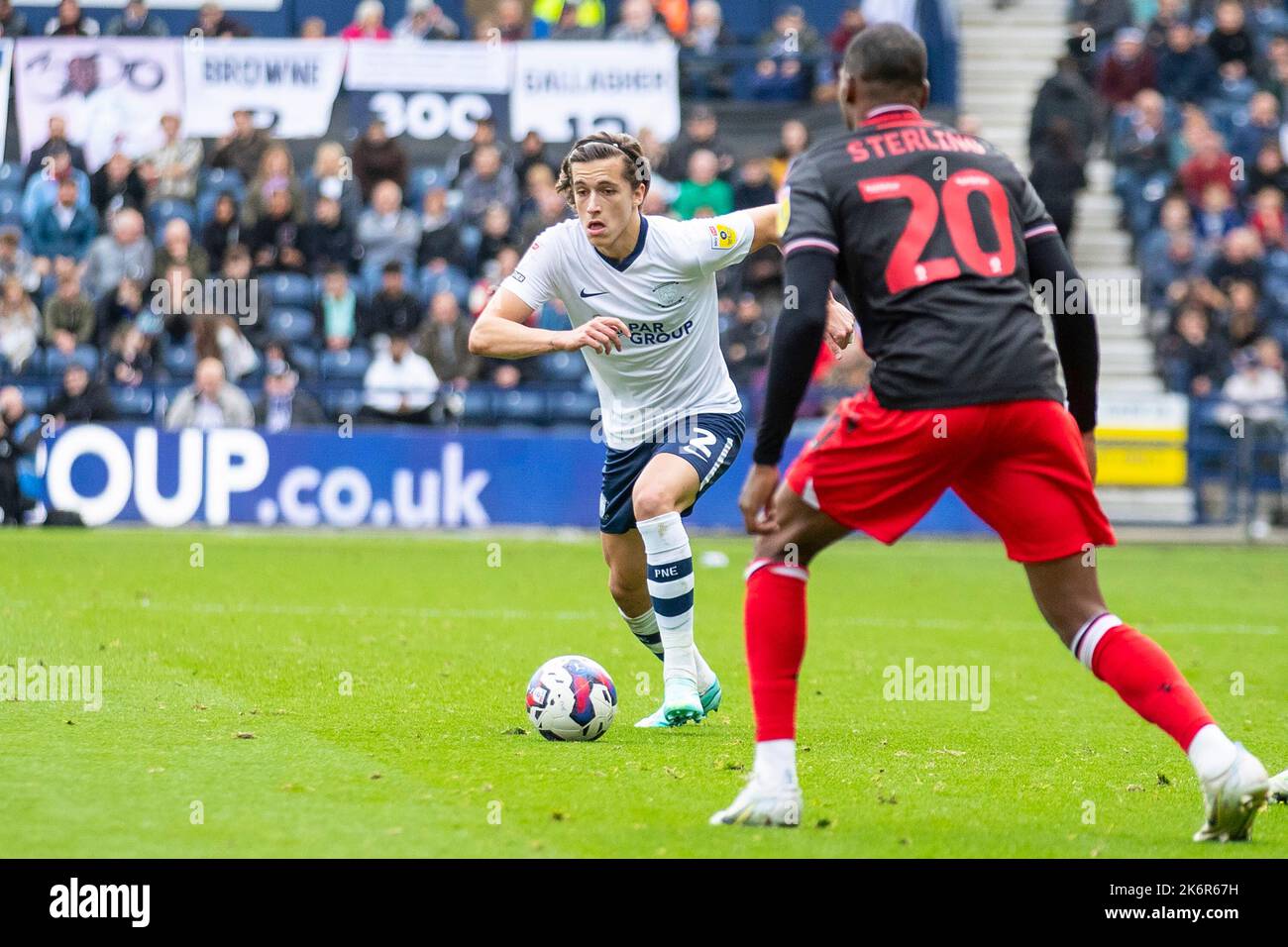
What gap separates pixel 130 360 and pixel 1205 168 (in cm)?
1295

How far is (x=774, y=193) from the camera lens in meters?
20.5

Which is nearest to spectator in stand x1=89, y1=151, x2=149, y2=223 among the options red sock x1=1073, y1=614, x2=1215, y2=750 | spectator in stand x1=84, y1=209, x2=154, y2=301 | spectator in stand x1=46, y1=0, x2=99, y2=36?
spectator in stand x1=84, y1=209, x2=154, y2=301

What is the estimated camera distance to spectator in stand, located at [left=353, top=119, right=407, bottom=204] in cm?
2102

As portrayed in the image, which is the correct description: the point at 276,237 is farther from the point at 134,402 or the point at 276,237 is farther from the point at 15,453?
the point at 15,453

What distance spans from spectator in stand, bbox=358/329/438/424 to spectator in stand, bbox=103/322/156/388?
2310mm

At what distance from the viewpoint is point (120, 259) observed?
65.3ft

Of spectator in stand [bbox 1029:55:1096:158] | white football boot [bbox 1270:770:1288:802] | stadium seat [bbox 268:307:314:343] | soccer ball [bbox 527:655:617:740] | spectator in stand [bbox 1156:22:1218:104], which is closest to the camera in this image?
white football boot [bbox 1270:770:1288:802]

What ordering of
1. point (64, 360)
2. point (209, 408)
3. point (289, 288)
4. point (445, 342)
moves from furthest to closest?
point (289, 288) → point (445, 342) → point (64, 360) → point (209, 408)

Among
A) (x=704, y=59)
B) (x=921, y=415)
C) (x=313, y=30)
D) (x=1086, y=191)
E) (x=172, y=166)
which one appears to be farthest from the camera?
(x=1086, y=191)

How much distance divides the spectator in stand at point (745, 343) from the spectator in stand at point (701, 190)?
4.14 feet

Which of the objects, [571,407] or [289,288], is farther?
[289,288]

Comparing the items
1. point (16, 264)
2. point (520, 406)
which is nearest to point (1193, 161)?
point (520, 406)

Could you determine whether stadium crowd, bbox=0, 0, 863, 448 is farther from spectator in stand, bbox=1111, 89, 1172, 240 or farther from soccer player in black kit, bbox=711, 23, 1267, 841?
soccer player in black kit, bbox=711, 23, 1267, 841
